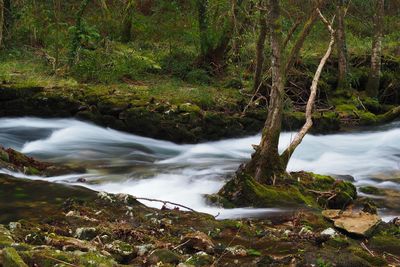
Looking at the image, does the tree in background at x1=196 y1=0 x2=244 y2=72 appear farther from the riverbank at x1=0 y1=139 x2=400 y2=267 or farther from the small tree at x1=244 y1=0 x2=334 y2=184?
the riverbank at x1=0 y1=139 x2=400 y2=267

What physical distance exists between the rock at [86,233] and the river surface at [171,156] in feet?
7.56

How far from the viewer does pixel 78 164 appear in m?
9.16

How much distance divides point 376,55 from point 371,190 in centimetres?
778

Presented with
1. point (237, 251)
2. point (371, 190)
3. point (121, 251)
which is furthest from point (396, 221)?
point (121, 251)

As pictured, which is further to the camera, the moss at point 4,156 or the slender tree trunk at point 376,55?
the slender tree trunk at point 376,55

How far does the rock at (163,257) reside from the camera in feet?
12.9

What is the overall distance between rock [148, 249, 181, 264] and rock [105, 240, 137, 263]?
0.20m

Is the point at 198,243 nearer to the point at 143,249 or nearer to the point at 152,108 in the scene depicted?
the point at 143,249

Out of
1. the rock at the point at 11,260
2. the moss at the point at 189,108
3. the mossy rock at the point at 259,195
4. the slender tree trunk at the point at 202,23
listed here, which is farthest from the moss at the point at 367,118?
the rock at the point at 11,260

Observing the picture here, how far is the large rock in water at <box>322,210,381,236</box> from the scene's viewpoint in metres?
5.28

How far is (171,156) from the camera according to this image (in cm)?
1062

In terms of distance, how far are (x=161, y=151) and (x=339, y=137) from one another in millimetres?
4579

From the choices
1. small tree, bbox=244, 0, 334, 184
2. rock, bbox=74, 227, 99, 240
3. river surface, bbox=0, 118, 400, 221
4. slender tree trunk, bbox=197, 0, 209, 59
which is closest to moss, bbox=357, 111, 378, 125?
river surface, bbox=0, 118, 400, 221

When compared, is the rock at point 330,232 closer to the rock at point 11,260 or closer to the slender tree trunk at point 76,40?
the rock at point 11,260
